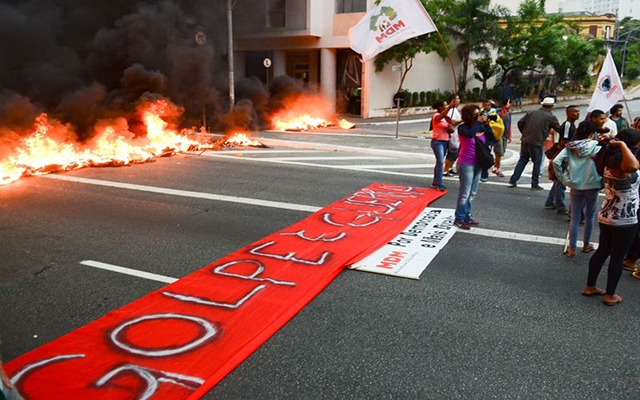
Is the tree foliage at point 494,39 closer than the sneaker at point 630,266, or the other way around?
the sneaker at point 630,266

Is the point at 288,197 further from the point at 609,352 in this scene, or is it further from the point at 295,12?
the point at 295,12

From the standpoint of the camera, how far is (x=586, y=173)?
18.9ft

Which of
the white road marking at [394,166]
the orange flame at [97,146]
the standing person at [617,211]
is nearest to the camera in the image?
the standing person at [617,211]

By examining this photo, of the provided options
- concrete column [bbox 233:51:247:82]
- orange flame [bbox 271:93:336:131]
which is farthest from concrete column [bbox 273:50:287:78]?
orange flame [bbox 271:93:336:131]

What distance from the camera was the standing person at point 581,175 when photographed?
5734mm

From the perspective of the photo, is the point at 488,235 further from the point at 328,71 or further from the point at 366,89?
the point at 328,71

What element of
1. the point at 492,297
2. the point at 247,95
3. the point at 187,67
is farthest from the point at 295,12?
the point at 492,297

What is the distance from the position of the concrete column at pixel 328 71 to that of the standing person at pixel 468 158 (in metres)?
19.8

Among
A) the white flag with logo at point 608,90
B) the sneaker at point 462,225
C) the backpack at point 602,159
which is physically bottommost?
the sneaker at point 462,225

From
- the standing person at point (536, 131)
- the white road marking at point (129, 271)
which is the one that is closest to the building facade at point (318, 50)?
the standing person at point (536, 131)

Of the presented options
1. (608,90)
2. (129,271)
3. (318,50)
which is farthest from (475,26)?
(129,271)

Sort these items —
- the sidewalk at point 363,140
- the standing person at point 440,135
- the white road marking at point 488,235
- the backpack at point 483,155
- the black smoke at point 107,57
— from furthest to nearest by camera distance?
the black smoke at point 107,57 → the sidewalk at point 363,140 → the standing person at point 440,135 → the backpack at point 483,155 → the white road marking at point 488,235

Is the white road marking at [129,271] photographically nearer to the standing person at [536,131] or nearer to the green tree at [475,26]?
the standing person at [536,131]

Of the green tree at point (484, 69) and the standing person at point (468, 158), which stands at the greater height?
the green tree at point (484, 69)
